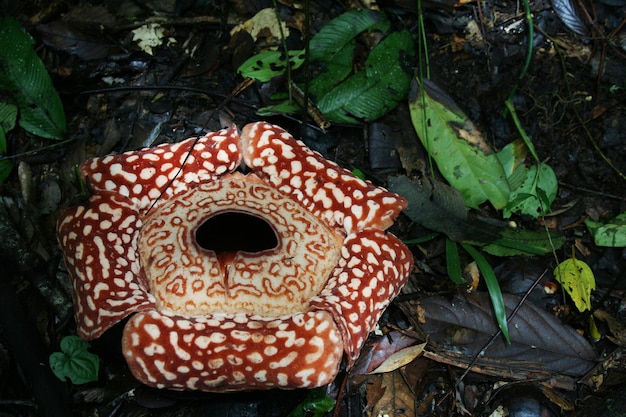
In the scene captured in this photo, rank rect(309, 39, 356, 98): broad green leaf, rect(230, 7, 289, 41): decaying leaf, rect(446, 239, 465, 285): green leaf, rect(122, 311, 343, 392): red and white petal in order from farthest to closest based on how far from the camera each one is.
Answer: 1. rect(230, 7, 289, 41): decaying leaf
2. rect(309, 39, 356, 98): broad green leaf
3. rect(446, 239, 465, 285): green leaf
4. rect(122, 311, 343, 392): red and white petal

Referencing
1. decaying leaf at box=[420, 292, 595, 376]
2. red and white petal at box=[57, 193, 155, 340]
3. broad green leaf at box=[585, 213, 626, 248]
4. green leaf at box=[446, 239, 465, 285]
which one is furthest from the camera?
broad green leaf at box=[585, 213, 626, 248]

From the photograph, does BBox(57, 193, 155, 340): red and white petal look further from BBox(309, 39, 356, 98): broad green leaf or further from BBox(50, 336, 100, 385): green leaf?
BBox(309, 39, 356, 98): broad green leaf

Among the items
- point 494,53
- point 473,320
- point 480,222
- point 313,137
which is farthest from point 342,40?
point 473,320

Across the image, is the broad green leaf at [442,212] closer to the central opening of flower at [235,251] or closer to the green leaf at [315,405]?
the central opening of flower at [235,251]

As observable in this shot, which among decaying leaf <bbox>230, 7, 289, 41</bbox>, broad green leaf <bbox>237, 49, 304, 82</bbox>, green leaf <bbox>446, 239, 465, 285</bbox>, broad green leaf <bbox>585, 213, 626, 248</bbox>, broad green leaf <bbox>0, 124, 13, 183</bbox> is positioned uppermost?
decaying leaf <bbox>230, 7, 289, 41</bbox>

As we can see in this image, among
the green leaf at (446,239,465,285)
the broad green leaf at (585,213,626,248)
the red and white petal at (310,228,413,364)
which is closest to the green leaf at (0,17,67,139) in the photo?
the red and white petal at (310,228,413,364)

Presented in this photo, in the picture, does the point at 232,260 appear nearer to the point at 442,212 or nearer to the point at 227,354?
the point at 227,354

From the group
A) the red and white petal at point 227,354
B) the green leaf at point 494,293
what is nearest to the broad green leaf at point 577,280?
the green leaf at point 494,293
